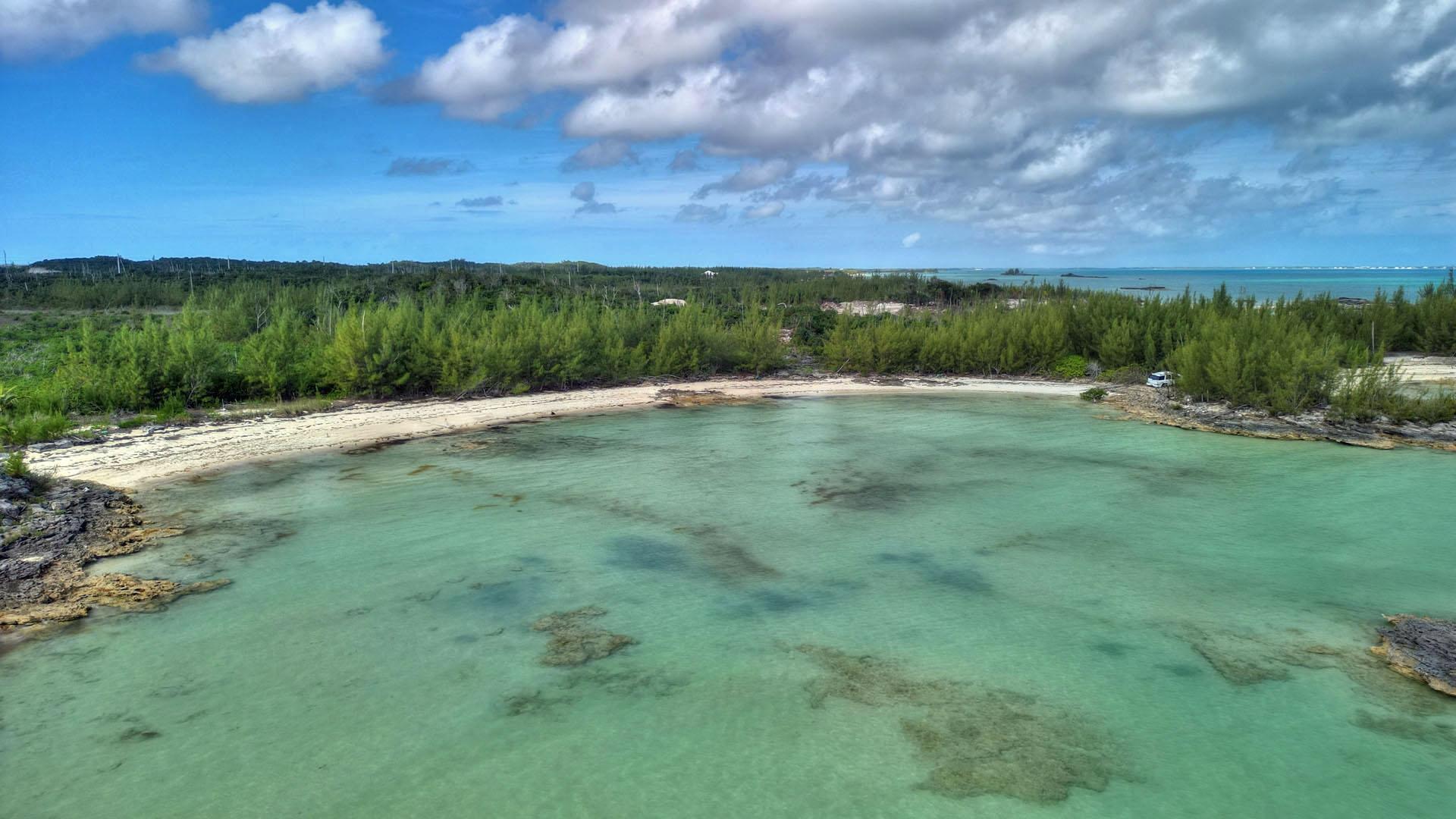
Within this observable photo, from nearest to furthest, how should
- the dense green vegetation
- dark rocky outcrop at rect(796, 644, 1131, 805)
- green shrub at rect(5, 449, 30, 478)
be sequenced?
dark rocky outcrop at rect(796, 644, 1131, 805) → green shrub at rect(5, 449, 30, 478) → the dense green vegetation

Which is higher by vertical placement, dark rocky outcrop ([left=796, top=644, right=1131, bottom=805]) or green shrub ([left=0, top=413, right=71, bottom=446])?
green shrub ([left=0, top=413, right=71, bottom=446])

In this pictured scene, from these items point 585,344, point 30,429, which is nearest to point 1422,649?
point 30,429

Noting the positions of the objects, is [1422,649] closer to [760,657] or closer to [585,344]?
[760,657]

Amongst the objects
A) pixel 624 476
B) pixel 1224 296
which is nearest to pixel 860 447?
pixel 624 476

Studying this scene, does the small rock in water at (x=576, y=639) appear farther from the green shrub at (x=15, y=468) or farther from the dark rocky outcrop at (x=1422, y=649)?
the green shrub at (x=15, y=468)

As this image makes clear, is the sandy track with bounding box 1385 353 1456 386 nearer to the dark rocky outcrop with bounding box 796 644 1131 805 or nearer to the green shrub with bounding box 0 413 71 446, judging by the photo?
the dark rocky outcrop with bounding box 796 644 1131 805

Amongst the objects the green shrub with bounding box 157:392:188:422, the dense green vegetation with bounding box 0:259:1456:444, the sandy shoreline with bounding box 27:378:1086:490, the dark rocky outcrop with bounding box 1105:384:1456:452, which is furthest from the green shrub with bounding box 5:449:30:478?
the dark rocky outcrop with bounding box 1105:384:1456:452
